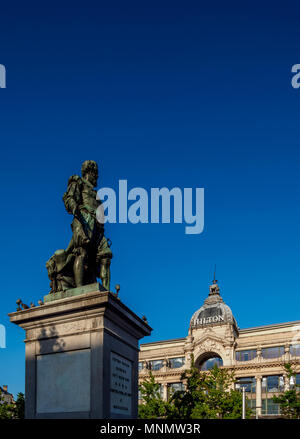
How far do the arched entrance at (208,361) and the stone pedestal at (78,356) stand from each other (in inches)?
2883

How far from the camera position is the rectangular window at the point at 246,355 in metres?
76.5

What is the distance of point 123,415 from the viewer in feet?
30.9

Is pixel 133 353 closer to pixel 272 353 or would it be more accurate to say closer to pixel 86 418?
pixel 86 418

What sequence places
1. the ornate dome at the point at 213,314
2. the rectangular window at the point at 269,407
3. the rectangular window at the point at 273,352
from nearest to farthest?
1. the rectangular window at the point at 269,407
2. the rectangular window at the point at 273,352
3. the ornate dome at the point at 213,314

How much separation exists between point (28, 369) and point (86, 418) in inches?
70.3

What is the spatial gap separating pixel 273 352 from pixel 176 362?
17.7m

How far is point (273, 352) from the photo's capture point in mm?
74938

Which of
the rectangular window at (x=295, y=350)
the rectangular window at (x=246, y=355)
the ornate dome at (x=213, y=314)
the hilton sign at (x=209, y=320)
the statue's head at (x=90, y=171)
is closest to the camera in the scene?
the statue's head at (x=90, y=171)

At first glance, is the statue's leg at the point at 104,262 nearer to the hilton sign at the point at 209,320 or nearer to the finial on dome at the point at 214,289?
the hilton sign at the point at 209,320

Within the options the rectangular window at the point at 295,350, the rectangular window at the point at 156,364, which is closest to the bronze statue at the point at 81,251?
the rectangular window at the point at 295,350

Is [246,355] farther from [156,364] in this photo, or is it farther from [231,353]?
[156,364]

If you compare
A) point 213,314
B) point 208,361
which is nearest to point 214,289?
point 213,314
